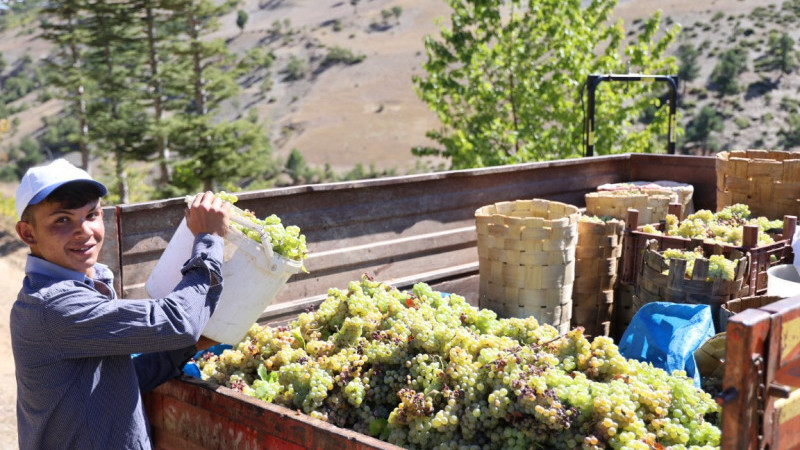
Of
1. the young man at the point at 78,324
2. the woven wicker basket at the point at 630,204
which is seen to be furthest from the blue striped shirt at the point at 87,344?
the woven wicker basket at the point at 630,204

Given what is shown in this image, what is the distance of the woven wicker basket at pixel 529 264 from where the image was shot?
13.3ft

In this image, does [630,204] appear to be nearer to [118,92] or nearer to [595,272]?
[595,272]

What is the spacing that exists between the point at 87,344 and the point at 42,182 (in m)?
0.50

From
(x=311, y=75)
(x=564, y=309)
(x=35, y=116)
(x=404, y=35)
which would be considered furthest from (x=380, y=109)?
(x=564, y=309)

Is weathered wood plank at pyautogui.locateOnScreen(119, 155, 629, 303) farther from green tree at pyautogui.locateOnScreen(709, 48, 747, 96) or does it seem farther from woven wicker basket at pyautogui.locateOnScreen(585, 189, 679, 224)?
green tree at pyautogui.locateOnScreen(709, 48, 747, 96)

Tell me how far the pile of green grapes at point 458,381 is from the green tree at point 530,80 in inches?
525

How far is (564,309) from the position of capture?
4.24m

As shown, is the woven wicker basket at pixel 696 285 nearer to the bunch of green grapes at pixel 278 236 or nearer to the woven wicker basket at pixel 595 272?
the woven wicker basket at pixel 595 272

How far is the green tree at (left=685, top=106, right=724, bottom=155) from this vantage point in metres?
48.8

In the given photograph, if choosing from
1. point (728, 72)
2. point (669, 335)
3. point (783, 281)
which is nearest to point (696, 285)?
point (783, 281)

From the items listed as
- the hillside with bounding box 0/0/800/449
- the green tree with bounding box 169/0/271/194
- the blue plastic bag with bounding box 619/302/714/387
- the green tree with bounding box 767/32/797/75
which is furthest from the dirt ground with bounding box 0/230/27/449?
the green tree with bounding box 767/32/797/75

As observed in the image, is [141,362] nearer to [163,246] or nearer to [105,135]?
[163,246]

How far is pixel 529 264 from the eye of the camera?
4.08 metres

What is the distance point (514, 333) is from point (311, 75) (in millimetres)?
82551
